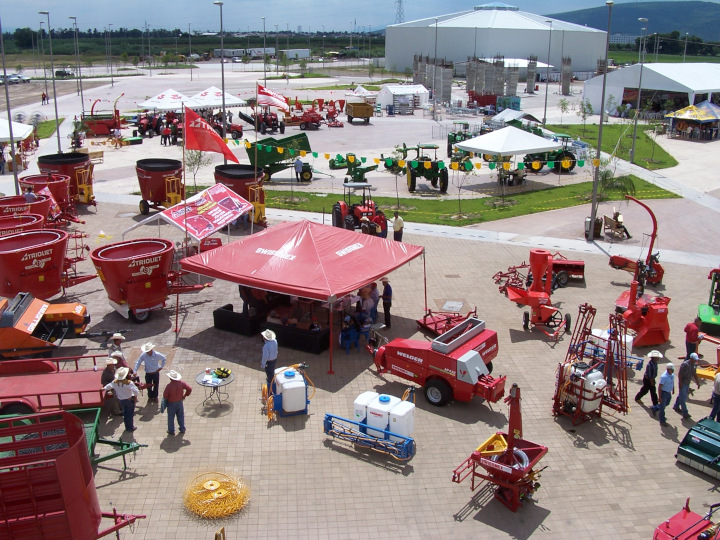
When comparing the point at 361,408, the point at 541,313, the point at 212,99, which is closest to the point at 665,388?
the point at 541,313

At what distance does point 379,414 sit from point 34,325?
26.0ft

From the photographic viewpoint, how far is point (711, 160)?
42.3 metres

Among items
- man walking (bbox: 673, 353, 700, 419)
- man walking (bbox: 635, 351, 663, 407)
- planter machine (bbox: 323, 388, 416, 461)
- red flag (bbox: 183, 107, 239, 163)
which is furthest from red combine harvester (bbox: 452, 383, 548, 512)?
red flag (bbox: 183, 107, 239, 163)

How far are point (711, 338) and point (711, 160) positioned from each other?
31.5 meters

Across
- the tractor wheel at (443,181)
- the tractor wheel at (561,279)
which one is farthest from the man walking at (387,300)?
the tractor wheel at (443,181)

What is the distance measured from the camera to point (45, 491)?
7.75m

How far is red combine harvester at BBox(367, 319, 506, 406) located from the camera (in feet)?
42.7

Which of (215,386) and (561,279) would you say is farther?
(561,279)

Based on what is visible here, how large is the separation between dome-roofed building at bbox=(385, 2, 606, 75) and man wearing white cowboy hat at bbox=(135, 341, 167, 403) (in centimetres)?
9927

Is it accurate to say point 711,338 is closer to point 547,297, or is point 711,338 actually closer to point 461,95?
point 547,297

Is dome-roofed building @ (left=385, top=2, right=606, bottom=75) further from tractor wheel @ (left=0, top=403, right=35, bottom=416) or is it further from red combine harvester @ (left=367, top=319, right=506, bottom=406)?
tractor wheel @ (left=0, top=403, right=35, bottom=416)

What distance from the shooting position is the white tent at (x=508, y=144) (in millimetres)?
31922

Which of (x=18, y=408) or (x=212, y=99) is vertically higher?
(x=212, y=99)

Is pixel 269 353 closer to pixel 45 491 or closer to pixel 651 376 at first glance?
pixel 45 491
